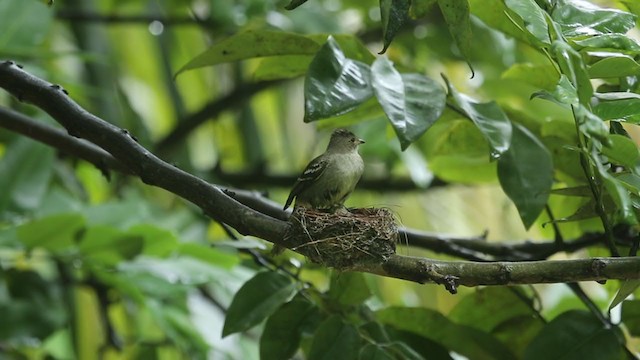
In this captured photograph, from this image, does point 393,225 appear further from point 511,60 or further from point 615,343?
point 511,60

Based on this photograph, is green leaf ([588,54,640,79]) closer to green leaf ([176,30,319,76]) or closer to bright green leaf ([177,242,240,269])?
green leaf ([176,30,319,76])

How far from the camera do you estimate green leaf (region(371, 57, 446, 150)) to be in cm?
119

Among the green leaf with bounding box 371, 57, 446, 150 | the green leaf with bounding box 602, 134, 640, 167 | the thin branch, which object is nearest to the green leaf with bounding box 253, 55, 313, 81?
the green leaf with bounding box 371, 57, 446, 150

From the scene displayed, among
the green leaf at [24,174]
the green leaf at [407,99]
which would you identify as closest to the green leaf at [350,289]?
the green leaf at [407,99]

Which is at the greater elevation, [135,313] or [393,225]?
[393,225]

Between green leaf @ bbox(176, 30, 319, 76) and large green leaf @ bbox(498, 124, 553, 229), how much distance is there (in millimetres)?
348

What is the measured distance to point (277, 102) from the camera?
3.35m

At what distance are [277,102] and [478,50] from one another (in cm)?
82

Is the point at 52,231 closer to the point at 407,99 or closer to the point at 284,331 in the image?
the point at 284,331

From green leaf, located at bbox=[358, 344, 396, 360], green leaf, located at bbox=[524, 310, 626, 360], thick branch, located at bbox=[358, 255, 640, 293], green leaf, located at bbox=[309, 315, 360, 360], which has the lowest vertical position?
green leaf, located at bbox=[524, 310, 626, 360]

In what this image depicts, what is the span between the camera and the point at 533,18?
117 cm

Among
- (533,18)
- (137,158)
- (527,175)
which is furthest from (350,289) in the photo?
(533,18)

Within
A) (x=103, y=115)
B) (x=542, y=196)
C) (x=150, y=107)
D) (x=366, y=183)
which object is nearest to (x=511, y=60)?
(x=366, y=183)

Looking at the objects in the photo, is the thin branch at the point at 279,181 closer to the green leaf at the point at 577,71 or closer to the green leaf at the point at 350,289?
the green leaf at the point at 350,289
